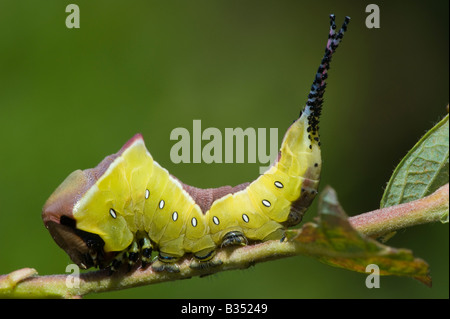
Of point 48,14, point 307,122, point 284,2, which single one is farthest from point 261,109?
point 307,122

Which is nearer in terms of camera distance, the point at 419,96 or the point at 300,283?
the point at 300,283

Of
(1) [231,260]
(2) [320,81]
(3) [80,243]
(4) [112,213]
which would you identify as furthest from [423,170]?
(3) [80,243]

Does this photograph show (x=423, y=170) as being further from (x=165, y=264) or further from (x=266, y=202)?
(x=165, y=264)

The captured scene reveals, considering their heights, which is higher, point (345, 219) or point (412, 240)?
point (345, 219)

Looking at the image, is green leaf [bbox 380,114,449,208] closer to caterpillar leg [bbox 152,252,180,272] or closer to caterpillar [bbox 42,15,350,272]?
caterpillar [bbox 42,15,350,272]

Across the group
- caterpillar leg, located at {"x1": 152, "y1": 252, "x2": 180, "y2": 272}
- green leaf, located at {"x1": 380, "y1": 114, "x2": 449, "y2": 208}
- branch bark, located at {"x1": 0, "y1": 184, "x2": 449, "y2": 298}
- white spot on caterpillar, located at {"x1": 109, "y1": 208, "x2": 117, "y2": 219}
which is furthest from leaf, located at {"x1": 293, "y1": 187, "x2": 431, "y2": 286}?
white spot on caterpillar, located at {"x1": 109, "y1": 208, "x2": 117, "y2": 219}

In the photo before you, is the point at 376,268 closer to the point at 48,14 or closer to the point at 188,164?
the point at 188,164

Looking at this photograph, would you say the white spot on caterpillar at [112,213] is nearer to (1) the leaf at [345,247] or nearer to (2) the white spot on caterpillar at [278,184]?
(2) the white spot on caterpillar at [278,184]

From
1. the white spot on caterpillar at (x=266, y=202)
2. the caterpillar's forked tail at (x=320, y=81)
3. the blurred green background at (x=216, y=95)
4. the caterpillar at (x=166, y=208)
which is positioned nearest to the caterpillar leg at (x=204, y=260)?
the caterpillar at (x=166, y=208)
